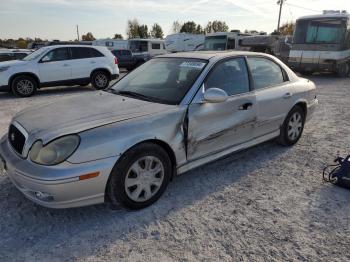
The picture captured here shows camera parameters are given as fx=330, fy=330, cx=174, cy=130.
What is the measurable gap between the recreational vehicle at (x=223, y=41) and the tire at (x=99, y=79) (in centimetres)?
1395

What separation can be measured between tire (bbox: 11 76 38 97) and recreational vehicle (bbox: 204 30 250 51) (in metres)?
16.3

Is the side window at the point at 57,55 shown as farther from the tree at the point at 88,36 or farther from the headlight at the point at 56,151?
the tree at the point at 88,36

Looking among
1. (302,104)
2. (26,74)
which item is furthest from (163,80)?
(26,74)

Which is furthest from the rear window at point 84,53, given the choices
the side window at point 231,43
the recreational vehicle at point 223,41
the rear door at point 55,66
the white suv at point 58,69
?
the side window at point 231,43

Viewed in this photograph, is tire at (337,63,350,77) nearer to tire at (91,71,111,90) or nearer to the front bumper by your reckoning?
tire at (91,71,111,90)

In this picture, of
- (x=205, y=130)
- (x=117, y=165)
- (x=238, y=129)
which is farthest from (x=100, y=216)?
(x=238, y=129)

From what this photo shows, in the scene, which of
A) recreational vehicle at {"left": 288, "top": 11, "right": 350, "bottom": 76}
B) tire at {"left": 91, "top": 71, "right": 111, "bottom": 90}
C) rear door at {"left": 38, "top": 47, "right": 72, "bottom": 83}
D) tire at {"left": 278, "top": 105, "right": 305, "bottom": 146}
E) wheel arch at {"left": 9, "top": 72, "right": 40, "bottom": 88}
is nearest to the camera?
tire at {"left": 278, "top": 105, "right": 305, "bottom": 146}

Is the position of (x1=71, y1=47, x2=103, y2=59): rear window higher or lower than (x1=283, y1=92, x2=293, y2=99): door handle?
higher

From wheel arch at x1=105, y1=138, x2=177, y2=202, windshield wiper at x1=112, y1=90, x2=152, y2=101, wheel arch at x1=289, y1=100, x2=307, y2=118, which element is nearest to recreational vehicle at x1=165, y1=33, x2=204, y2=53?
wheel arch at x1=289, y1=100, x2=307, y2=118

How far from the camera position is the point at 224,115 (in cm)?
385

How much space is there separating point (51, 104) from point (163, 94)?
1.35 meters

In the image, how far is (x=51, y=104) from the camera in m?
3.92

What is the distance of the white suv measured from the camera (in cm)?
995

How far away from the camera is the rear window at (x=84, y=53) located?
36.3 feet
